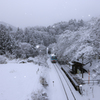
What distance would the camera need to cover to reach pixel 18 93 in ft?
26.0

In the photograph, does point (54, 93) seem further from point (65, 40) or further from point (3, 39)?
point (3, 39)

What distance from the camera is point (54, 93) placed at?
37.0 feet

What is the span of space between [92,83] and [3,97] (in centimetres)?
1350

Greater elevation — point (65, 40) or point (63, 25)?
point (63, 25)

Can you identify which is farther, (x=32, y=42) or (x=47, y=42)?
(x=47, y=42)

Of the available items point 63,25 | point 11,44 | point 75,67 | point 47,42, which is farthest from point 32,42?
point 63,25

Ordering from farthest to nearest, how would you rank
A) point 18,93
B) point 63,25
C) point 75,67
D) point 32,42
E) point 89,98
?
point 63,25 < point 32,42 < point 75,67 < point 89,98 < point 18,93

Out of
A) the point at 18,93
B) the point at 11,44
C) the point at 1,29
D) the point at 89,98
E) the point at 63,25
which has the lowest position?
the point at 89,98

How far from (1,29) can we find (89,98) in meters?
33.6

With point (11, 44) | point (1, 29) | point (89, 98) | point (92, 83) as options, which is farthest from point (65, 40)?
point (1, 29)

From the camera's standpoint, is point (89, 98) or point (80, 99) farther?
point (89, 98)

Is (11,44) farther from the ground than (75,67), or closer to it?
farther from the ground

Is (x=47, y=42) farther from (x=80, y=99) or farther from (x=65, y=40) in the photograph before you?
(x=80, y=99)

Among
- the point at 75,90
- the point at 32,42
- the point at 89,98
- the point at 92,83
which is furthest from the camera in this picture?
the point at 32,42
